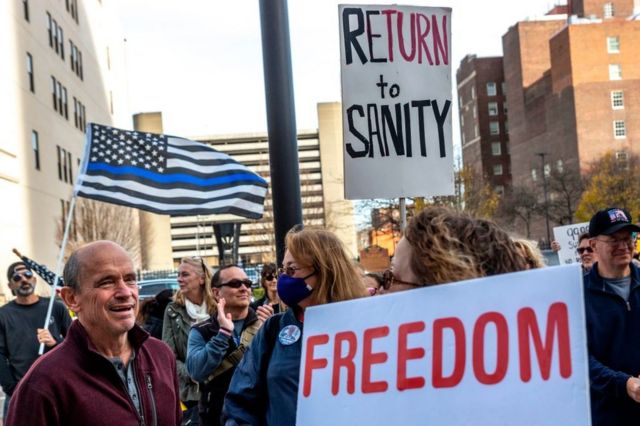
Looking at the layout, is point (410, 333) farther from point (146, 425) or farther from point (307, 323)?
point (146, 425)

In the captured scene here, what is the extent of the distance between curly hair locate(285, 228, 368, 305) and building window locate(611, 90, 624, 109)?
272 ft

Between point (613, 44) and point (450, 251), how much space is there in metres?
87.7

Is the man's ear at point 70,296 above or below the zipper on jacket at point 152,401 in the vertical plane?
above

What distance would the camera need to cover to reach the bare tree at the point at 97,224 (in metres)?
41.4

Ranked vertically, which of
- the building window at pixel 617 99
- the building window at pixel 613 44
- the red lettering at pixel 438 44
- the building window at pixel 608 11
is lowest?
the red lettering at pixel 438 44

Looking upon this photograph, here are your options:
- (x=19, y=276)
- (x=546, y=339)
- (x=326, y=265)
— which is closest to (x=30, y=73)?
(x=19, y=276)

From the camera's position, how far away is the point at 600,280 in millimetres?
5176

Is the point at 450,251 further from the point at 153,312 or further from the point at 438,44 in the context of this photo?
the point at 153,312

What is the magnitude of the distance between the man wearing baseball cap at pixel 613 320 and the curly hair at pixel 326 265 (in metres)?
1.76

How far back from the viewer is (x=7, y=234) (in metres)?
34.4

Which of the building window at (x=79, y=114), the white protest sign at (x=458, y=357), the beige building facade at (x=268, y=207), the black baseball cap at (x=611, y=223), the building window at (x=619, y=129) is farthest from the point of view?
the building window at (x=619, y=129)

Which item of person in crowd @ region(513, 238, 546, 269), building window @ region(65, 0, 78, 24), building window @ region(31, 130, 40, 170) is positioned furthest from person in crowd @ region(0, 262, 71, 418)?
building window @ region(65, 0, 78, 24)

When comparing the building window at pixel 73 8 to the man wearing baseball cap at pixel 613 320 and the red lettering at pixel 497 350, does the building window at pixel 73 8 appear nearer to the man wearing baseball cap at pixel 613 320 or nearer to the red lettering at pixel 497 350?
the man wearing baseball cap at pixel 613 320

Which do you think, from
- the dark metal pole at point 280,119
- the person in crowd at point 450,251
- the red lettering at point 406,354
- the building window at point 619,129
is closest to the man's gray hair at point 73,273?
the person in crowd at point 450,251
